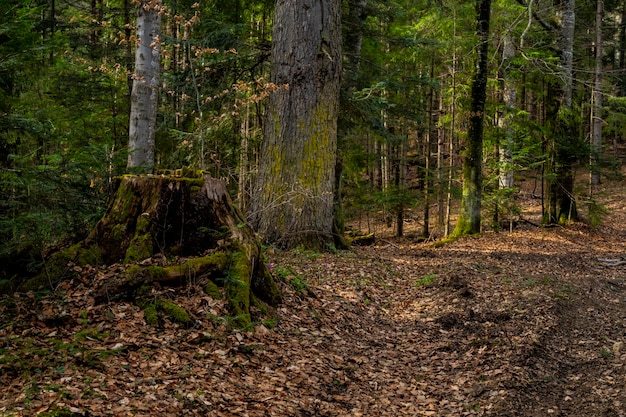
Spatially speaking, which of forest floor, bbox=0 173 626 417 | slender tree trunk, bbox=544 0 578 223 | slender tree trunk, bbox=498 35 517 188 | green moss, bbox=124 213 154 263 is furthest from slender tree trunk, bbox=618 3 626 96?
green moss, bbox=124 213 154 263

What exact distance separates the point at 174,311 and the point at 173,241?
1.03 metres

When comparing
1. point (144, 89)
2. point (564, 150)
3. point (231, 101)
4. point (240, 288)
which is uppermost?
point (231, 101)

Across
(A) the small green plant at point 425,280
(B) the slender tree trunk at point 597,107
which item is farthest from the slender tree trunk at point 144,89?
(B) the slender tree trunk at point 597,107

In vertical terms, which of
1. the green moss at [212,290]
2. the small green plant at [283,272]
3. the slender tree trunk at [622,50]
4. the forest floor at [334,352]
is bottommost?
the forest floor at [334,352]

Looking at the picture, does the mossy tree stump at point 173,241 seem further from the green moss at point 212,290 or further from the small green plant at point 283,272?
the small green plant at point 283,272

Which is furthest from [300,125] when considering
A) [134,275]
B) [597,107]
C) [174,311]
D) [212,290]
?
[597,107]

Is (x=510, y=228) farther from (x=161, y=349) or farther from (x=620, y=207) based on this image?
(x=161, y=349)

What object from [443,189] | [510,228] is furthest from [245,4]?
[510,228]

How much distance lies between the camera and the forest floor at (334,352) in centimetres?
385

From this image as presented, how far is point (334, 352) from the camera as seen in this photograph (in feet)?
18.6

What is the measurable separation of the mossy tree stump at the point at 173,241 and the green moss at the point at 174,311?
0.28 metres

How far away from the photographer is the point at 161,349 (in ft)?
14.6

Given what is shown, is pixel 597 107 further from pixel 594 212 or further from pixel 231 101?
pixel 231 101

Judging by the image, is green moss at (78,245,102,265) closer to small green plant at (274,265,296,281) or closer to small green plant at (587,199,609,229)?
small green plant at (274,265,296,281)
